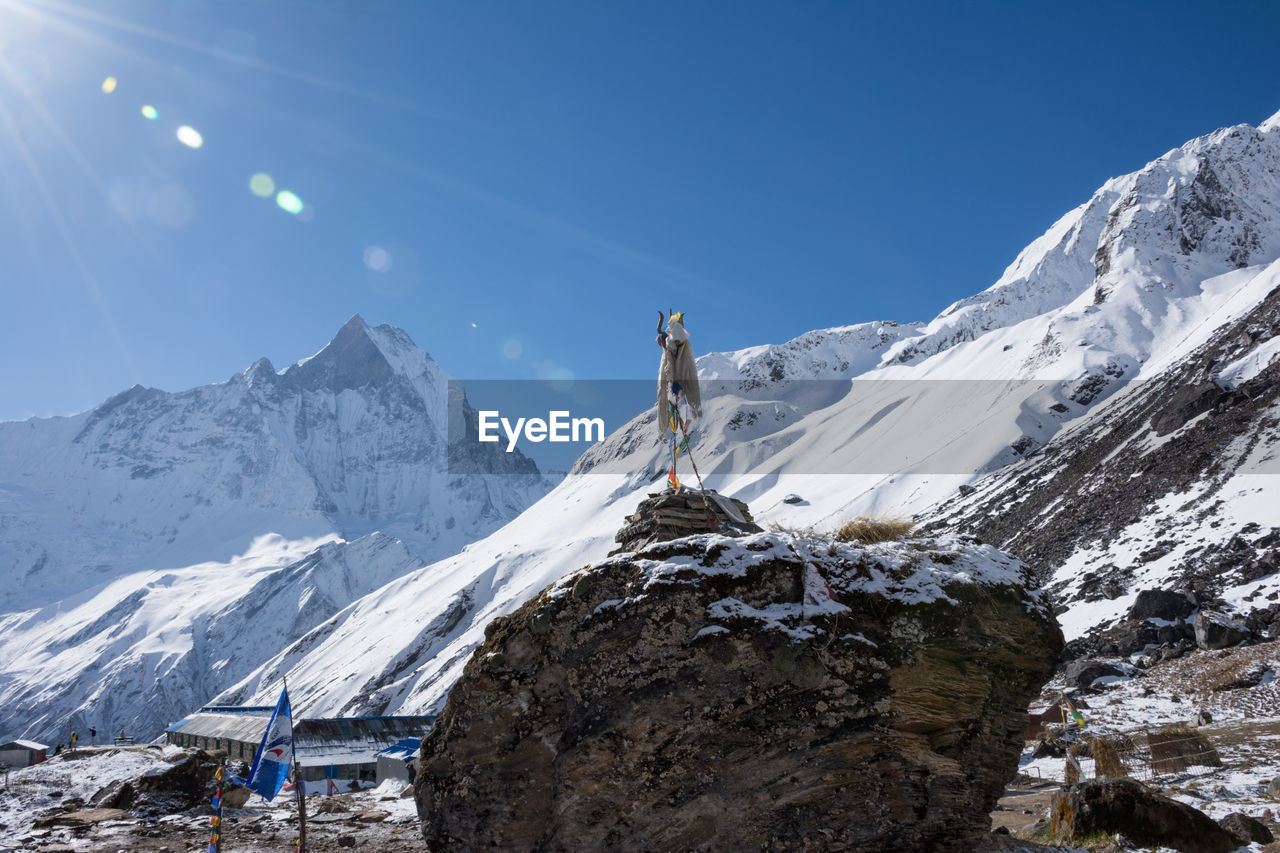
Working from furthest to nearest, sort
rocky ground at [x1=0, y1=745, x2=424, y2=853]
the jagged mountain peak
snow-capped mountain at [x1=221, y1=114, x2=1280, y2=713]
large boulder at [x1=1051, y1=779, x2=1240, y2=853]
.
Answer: the jagged mountain peak
snow-capped mountain at [x1=221, y1=114, x2=1280, y2=713]
rocky ground at [x1=0, y1=745, x2=424, y2=853]
large boulder at [x1=1051, y1=779, x2=1240, y2=853]

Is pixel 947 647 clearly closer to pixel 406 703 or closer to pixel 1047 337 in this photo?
pixel 406 703

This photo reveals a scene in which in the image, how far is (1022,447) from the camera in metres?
108

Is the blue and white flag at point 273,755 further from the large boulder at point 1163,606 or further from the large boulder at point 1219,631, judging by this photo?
the large boulder at point 1163,606

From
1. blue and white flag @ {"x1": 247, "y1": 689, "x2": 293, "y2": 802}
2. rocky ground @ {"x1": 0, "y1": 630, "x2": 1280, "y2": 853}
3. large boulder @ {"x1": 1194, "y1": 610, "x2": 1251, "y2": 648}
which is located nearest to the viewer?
blue and white flag @ {"x1": 247, "y1": 689, "x2": 293, "y2": 802}

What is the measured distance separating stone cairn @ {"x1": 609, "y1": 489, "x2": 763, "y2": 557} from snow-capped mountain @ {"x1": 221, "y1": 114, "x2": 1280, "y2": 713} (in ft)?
157

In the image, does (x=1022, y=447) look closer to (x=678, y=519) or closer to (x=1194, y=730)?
(x=1194, y=730)

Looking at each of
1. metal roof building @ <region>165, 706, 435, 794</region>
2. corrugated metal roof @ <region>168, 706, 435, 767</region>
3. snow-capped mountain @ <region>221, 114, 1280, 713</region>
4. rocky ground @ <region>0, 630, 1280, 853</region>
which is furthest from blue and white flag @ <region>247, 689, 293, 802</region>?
snow-capped mountain @ <region>221, 114, 1280, 713</region>

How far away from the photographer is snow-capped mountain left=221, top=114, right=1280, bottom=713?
6781 centimetres

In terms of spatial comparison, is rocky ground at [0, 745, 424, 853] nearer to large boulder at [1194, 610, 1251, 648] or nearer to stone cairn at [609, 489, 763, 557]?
stone cairn at [609, 489, 763, 557]

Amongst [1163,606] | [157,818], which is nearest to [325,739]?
[157,818]

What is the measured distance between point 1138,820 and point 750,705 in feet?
21.6

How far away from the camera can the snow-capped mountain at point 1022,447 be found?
222 feet

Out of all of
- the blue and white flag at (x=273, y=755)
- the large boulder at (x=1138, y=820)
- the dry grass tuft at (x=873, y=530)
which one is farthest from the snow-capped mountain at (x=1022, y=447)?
the blue and white flag at (x=273, y=755)

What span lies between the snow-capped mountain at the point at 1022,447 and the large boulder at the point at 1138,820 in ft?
146
